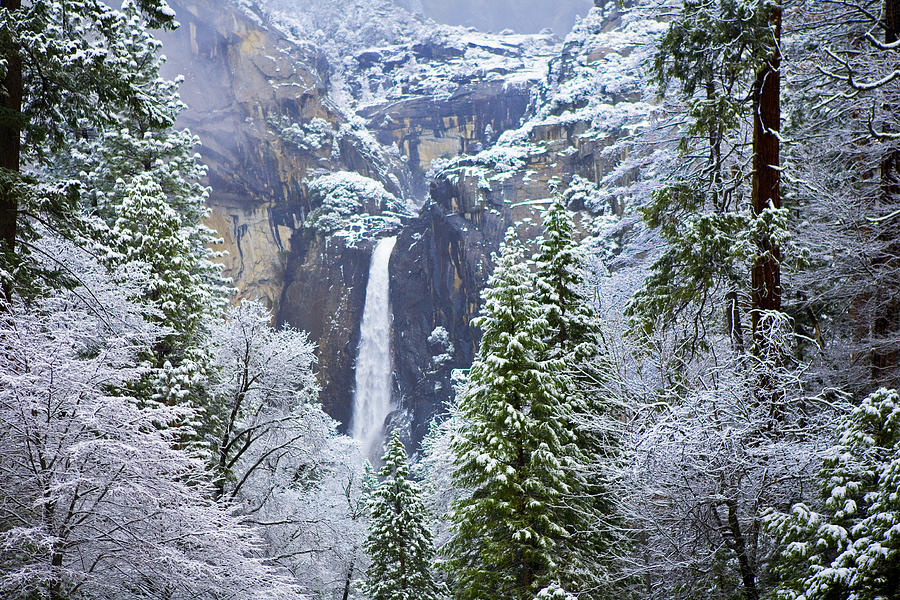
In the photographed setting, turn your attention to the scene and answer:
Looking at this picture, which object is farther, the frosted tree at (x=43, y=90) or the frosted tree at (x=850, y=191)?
the frosted tree at (x=850, y=191)

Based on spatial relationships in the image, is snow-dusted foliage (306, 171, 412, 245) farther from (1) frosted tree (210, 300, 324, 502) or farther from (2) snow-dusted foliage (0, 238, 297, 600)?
(2) snow-dusted foliage (0, 238, 297, 600)

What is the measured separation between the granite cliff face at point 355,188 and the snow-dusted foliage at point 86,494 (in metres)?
37.2

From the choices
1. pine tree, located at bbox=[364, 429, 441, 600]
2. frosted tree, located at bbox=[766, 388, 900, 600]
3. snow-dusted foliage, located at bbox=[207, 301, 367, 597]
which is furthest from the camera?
pine tree, located at bbox=[364, 429, 441, 600]

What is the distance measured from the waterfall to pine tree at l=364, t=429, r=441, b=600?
34.3m

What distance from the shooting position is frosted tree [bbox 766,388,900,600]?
3.98 metres

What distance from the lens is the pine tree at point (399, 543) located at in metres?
16.2

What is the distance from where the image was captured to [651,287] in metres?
7.55

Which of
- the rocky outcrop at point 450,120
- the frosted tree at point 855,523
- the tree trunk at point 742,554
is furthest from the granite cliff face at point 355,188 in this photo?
the frosted tree at point 855,523

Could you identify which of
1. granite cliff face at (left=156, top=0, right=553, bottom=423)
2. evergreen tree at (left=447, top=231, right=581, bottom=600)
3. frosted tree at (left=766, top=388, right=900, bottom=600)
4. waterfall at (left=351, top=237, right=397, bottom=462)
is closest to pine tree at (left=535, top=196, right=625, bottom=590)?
Result: evergreen tree at (left=447, top=231, right=581, bottom=600)

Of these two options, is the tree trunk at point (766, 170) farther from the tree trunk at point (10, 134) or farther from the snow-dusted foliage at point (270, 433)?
the snow-dusted foliage at point (270, 433)

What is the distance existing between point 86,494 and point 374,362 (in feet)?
163

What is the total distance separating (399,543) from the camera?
16.6m

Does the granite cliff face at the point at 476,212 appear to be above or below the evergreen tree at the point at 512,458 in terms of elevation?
above

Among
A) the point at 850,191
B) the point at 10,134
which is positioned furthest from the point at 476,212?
the point at 10,134
